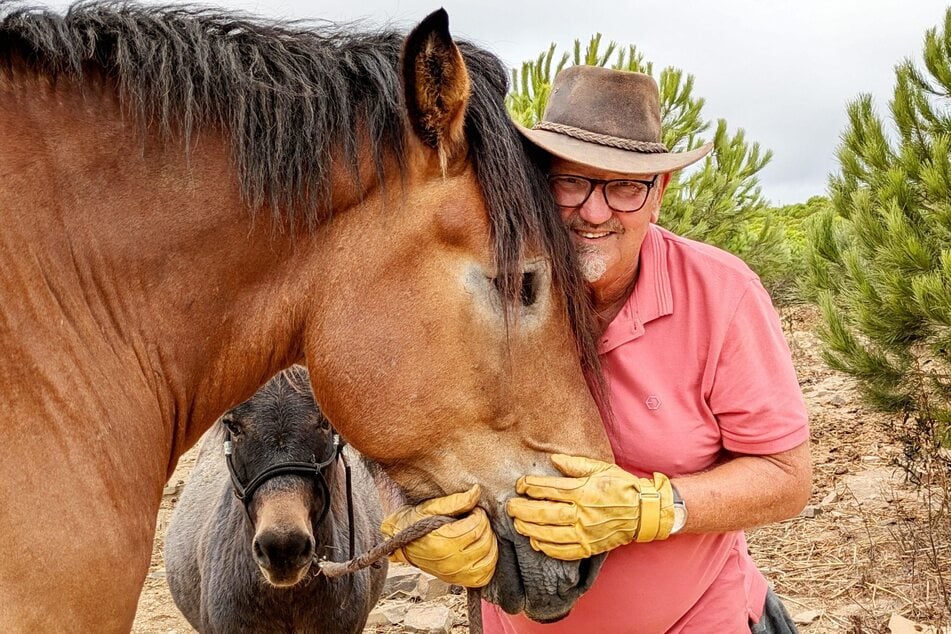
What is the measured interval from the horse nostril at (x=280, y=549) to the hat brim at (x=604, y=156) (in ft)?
6.50

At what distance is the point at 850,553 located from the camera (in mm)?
5449

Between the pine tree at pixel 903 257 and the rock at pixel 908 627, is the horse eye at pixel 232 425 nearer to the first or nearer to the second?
the rock at pixel 908 627

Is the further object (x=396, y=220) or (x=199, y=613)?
(x=199, y=613)

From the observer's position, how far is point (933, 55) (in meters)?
5.16

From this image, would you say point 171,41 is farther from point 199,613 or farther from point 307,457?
point 199,613

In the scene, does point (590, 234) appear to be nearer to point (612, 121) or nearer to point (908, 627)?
point (612, 121)

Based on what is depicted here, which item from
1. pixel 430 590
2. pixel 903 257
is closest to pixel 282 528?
pixel 430 590

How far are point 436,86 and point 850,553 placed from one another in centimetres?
500

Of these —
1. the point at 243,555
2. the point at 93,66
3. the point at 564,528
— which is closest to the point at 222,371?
the point at 93,66

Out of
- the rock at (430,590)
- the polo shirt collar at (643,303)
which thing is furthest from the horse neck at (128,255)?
the rock at (430,590)

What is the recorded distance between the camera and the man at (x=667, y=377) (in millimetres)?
2135

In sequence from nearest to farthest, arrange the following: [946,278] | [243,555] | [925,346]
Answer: [243,555]
[946,278]
[925,346]

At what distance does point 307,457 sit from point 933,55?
4571 mm

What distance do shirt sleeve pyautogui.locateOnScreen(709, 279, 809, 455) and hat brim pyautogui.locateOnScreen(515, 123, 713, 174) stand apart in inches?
16.8
